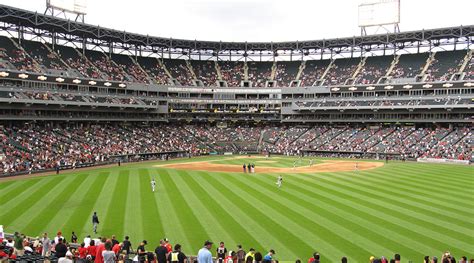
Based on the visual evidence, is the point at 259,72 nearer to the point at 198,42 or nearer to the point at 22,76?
the point at 198,42

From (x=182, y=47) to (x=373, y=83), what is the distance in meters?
47.5

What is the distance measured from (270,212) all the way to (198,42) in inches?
2990

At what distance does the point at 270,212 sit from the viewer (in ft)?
89.0

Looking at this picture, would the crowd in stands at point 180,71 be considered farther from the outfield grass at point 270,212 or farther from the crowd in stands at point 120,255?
the crowd in stands at point 120,255

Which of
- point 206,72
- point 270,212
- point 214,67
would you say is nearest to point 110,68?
point 206,72

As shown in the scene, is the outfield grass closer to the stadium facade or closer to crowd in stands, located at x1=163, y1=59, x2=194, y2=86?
the stadium facade

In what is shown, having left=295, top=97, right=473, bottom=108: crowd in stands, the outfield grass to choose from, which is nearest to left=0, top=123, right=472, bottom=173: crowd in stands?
left=295, top=97, right=473, bottom=108: crowd in stands

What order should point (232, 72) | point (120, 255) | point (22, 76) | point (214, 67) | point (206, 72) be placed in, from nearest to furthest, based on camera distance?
point (120, 255) → point (22, 76) → point (206, 72) → point (232, 72) → point (214, 67)

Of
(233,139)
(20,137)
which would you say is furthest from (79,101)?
(233,139)

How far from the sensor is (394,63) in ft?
289

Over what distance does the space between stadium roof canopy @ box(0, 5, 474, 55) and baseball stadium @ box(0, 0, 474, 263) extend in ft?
1.33

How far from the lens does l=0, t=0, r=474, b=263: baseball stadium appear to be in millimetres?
20906

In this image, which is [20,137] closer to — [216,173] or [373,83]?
[216,173]

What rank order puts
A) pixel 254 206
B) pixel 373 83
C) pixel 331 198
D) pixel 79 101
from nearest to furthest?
pixel 254 206 < pixel 331 198 < pixel 79 101 < pixel 373 83
